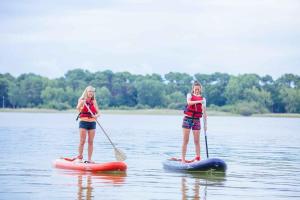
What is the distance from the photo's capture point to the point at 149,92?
111188mm

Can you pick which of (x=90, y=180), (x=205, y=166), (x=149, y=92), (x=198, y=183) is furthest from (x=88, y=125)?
(x=149, y=92)

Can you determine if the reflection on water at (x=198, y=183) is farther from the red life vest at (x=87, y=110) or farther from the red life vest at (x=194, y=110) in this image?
the red life vest at (x=87, y=110)

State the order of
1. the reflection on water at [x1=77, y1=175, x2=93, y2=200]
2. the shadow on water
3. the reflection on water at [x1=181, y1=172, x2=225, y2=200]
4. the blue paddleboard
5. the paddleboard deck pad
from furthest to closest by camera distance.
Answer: the blue paddleboard
the paddleboard deck pad
the reflection on water at [x1=181, y1=172, x2=225, y2=200]
the shadow on water
the reflection on water at [x1=77, y1=175, x2=93, y2=200]

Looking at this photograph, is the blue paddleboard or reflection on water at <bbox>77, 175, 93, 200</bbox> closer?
reflection on water at <bbox>77, 175, 93, 200</bbox>

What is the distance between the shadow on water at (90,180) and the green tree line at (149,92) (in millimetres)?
86302

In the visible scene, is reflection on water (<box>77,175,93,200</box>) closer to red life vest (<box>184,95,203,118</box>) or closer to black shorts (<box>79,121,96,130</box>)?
black shorts (<box>79,121,96,130</box>)

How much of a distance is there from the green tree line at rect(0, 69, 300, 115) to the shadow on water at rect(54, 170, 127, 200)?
283ft

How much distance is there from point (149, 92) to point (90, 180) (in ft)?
321

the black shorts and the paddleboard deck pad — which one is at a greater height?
the black shorts

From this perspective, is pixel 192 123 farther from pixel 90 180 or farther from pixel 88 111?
pixel 90 180

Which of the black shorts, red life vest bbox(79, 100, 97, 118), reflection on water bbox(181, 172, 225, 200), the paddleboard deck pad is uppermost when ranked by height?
red life vest bbox(79, 100, 97, 118)

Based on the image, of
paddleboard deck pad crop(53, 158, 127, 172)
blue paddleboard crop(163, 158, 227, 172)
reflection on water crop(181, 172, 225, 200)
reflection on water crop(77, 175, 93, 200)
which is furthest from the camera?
blue paddleboard crop(163, 158, 227, 172)

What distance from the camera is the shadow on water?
1168 centimetres

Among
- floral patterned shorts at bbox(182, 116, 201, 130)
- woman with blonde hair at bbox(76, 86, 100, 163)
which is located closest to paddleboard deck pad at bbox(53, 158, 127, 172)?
woman with blonde hair at bbox(76, 86, 100, 163)
